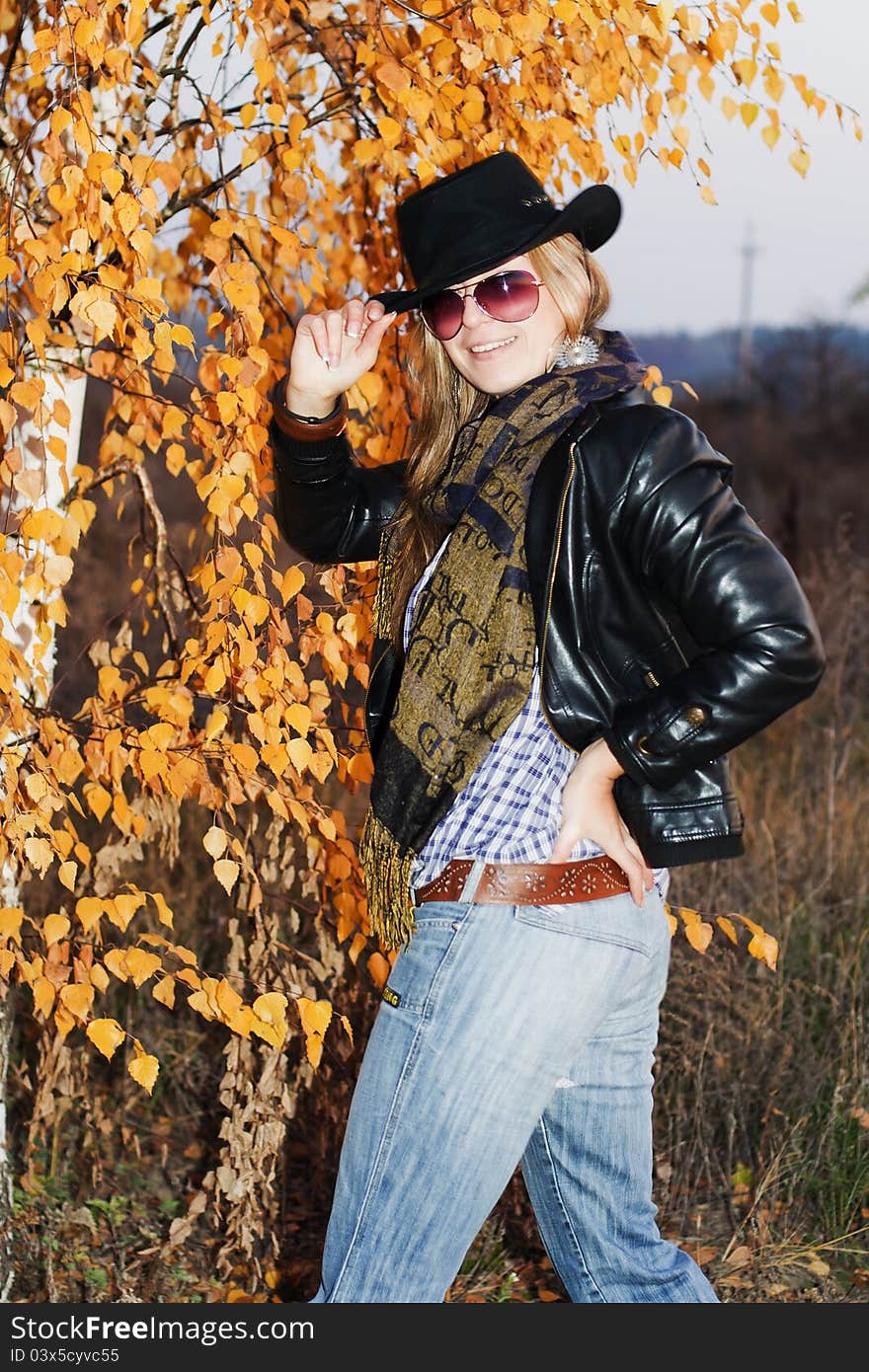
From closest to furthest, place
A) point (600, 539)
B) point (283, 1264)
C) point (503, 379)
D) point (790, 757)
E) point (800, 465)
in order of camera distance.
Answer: point (600, 539)
point (503, 379)
point (283, 1264)
point (790, 757)
point (800, 465)

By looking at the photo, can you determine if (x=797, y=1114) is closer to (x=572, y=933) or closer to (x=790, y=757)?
(x=572, y=933)

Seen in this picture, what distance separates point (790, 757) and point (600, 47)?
474 cm

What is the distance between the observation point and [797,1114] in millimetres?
3775

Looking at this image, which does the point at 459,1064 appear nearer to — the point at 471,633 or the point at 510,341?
the point at 471,633

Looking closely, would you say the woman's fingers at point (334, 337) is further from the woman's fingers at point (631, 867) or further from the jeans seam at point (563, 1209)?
the jeans seam at point (563, 1209)

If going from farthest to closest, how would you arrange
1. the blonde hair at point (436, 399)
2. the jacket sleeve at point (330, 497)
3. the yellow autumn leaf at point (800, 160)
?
the yellow autumn leaf at point (800, 160)
the jacket sleeve at point (330, 497)
the blonde hair at point (436, 399)

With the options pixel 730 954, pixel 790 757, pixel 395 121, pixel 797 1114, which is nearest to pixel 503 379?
pixel 395 121

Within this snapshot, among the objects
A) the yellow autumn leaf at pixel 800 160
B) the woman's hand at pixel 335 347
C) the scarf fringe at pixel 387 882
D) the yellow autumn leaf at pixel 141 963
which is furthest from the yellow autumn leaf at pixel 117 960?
the yellow autumn leaf at pixel 800 160

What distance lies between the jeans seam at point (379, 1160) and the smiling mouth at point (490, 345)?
3.06 ft

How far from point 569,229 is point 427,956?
101 cm

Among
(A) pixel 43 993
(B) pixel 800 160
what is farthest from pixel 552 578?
(B) pixel 800 160

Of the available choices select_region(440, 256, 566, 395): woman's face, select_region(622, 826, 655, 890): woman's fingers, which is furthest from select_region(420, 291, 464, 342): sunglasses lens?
select_region(622, 826, 655, 890): woman's fingers

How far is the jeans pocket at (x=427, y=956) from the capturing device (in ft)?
5.93

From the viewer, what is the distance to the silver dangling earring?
Result: 2.00 m
